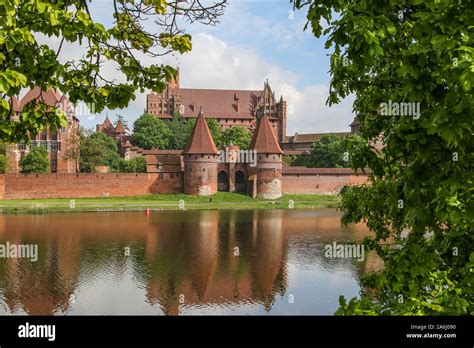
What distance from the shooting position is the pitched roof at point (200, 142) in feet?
137

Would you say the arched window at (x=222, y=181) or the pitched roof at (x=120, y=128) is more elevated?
the pitched roof at (x=120, y=128)

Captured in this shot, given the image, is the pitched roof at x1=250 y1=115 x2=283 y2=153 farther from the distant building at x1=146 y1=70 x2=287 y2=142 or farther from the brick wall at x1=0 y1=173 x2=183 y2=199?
the distant building at x1=146 y1=70 x2=287 y2=142

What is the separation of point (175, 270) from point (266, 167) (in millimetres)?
28631

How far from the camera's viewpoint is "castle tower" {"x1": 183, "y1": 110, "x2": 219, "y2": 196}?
4131cm

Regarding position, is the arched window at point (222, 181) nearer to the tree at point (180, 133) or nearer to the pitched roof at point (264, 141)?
the pitched roof at point (264, 141)

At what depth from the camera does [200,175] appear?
4131 centimetres

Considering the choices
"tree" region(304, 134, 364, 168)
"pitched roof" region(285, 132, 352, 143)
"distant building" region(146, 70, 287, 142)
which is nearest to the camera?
"tree" region(304, 134, 364, 168)

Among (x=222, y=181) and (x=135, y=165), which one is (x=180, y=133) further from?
(x=222, y=181)

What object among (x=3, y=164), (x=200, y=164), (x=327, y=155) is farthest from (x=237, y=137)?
(x=3, y=164)

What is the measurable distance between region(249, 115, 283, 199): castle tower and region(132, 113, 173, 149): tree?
871 inches

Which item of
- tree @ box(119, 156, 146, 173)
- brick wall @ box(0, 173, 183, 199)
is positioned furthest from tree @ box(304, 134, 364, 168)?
tree @ box(119, 156, 146, 173)

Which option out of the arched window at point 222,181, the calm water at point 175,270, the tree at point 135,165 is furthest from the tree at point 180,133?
the calm water at point 175,270

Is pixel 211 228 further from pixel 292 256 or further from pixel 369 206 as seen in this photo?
pixel 369 206
